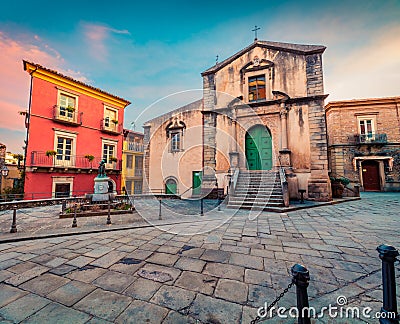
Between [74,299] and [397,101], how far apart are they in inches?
949

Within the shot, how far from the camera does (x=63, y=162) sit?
12766 millimetres

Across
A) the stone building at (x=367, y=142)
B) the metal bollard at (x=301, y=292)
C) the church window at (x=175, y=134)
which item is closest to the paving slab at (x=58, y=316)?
the metal bollard at (x=301, y=292)

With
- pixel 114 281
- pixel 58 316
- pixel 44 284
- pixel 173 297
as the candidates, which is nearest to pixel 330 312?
pixel 173 297

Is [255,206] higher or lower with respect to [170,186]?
lower

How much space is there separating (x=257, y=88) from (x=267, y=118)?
2.08m

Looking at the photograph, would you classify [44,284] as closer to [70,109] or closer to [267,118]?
[267,118]

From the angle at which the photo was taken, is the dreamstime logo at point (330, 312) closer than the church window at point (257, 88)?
Yes

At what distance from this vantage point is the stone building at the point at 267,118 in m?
9.45

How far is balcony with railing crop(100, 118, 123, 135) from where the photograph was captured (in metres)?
15.0

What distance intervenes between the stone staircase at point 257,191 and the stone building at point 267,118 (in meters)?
0.35

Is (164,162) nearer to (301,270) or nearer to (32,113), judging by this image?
(32,113)

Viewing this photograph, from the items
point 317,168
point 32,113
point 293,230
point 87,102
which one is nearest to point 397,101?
point 317,168

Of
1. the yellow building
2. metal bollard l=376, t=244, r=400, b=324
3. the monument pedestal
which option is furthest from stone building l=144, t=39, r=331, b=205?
the yellow building

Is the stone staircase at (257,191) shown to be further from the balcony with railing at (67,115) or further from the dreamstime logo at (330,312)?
the balcony with railing at (67,115)
